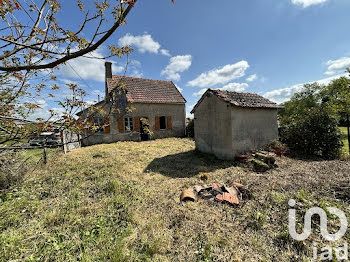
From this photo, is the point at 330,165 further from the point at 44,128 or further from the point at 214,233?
the point at 44,128

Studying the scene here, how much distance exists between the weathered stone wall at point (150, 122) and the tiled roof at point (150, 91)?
20.1 inches

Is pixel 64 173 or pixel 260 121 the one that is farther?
pixel 260 121

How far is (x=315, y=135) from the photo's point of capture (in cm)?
752

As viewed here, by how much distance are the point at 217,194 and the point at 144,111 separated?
11.9 metres

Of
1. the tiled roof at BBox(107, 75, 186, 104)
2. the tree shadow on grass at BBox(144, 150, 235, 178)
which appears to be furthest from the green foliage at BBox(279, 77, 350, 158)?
the tiled roof at BBox(107, 75, 186, 104)

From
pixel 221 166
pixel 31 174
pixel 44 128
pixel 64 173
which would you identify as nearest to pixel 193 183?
pixel 221 166

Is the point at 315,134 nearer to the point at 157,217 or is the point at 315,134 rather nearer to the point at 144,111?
the point at 157,217

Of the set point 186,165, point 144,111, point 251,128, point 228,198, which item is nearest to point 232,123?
point 251,128

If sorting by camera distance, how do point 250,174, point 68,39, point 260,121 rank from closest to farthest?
point 68,39, point 250,174, point 260,121

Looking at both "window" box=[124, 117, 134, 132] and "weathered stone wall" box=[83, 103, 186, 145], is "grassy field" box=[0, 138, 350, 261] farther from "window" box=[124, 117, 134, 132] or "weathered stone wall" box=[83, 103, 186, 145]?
"window" box=[124, 117, 134, 132]

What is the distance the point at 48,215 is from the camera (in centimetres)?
340

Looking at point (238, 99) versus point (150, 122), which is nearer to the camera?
point (238, 99)

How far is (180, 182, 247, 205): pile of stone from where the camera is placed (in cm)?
389

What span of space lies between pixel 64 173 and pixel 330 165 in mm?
10823
